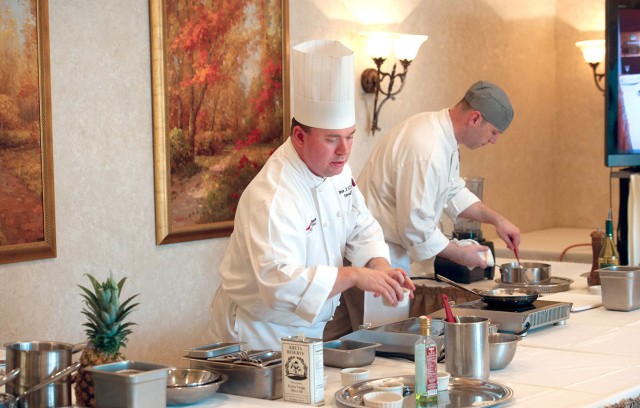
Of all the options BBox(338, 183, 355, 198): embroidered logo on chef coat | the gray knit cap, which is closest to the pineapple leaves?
BBox(338, 183, 355, 198): embroidered logo on chef coat

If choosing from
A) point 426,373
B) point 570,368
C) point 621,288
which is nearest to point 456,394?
point 426,373

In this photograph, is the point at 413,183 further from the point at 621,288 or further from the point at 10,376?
the point at 10,376

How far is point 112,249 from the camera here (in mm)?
4148

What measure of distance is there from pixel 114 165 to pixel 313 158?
1496mm

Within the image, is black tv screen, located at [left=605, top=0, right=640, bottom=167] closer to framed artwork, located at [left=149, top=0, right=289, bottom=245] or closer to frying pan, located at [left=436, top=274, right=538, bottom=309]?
framed artwork, located at [left=149, top=0, right=289, bottom=245]

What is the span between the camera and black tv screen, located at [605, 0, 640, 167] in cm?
497

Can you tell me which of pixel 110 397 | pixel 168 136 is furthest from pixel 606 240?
pixel 110 397

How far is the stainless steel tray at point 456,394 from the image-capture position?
217 centimetres

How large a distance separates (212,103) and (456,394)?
106 inches

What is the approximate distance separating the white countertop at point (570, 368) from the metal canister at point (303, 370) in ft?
0.12

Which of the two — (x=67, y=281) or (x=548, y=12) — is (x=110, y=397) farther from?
(x=548, y=12)

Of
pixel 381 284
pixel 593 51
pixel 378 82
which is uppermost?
pixel 593 51

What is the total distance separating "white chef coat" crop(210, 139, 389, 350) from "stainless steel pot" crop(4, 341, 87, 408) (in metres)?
0.78

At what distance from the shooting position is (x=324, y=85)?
2967mm
